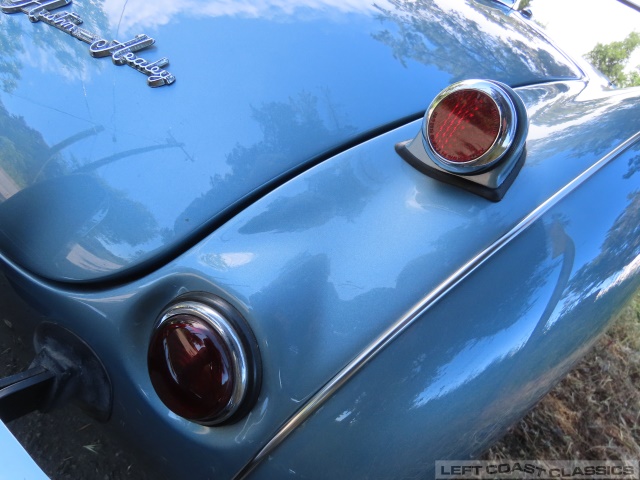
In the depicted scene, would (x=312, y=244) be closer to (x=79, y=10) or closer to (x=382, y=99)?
(x=382, y=99)

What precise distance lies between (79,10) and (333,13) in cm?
65

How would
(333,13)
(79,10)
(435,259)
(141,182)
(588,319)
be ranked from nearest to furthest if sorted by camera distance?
1. (435,259)
2. (141,182)
3. (588,319)
4. (79,10)
5. (333,13)

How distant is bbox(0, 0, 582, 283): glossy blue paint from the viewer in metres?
1.25

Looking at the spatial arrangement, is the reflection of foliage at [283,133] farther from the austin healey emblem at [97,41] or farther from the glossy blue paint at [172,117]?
the austin healey emblem at [97,41]

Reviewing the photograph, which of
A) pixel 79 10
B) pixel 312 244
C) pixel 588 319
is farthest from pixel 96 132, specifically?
pixel 588 319

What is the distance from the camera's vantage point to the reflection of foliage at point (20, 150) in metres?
1.34

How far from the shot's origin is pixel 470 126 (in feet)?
3.82

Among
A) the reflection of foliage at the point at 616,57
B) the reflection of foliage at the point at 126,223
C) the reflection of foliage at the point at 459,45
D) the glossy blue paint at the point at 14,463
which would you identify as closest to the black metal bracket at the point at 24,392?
the glossy blue paint at the point at 14,463

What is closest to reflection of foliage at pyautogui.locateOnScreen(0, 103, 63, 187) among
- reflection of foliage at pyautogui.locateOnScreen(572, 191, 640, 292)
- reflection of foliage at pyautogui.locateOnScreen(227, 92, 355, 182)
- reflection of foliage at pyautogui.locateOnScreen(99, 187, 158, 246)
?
reflection of foliage at pyautogui.locateOnScreen(99, 187, 158, 246)

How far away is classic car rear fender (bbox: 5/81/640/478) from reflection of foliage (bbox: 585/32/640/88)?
2871 mm

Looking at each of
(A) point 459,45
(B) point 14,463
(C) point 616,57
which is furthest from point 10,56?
(C) point 616,57

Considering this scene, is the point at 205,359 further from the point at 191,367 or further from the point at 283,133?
the point at 283,133

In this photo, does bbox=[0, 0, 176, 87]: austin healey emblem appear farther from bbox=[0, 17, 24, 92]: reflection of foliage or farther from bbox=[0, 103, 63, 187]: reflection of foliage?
bbox=[0, 103, 63, 187]: reflection of foliage

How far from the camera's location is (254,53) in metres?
1.43
